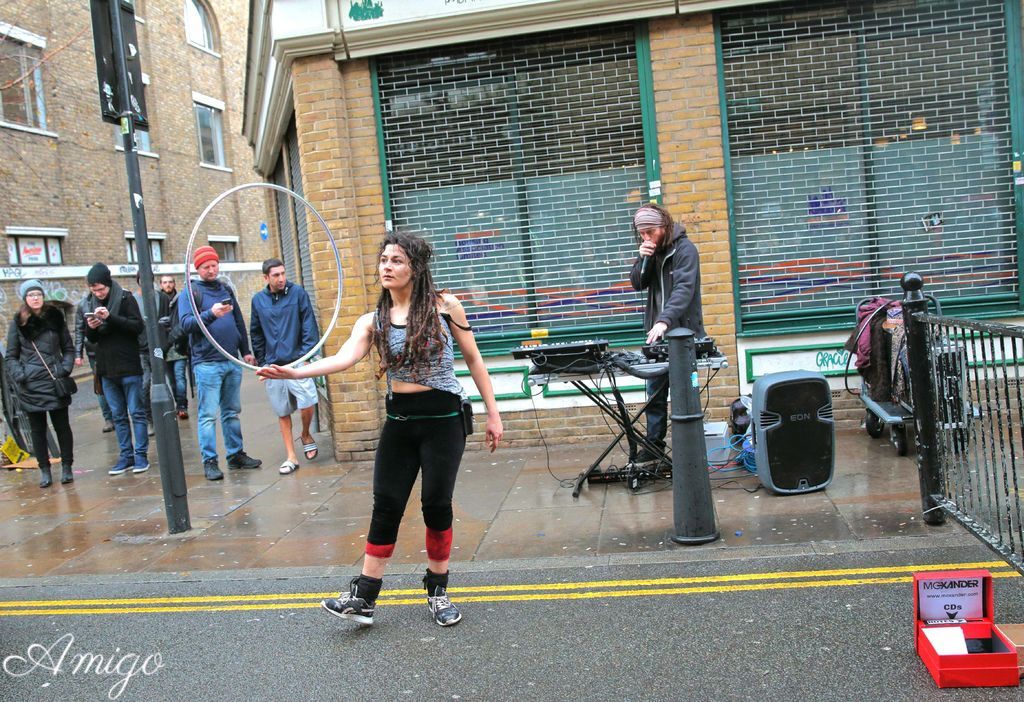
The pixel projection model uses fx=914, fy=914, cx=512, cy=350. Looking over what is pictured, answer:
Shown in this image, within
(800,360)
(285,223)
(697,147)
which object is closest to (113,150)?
(285,223)

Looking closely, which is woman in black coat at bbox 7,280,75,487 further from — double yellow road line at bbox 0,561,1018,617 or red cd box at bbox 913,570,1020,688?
red cd box at bbox 913,570,1020,688

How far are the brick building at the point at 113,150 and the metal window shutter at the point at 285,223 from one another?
127 inches

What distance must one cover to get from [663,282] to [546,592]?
2.75 meters

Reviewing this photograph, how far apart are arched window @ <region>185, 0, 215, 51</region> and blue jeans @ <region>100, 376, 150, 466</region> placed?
2112 centimetres

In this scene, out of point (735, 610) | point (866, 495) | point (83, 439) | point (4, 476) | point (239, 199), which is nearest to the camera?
point (735, 610)

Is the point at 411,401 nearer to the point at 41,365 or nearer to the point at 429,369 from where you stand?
the point at 429,369

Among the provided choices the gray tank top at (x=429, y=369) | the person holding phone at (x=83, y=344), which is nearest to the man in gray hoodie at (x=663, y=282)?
the gray tank top at (x=429, y=369)

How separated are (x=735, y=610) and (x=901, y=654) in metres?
0.83

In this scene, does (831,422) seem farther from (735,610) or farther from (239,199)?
(239,199)

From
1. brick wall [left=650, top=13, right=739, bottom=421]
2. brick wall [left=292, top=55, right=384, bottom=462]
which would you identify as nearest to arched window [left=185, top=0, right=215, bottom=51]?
brick wall [left=292, top=55, right=384, bottom=462]

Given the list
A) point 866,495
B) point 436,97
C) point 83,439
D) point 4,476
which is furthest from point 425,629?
point 83,439

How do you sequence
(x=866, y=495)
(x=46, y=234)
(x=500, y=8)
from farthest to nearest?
1. (x=46, y=234)
2. (x=500, y=8)
3. (x=866, y=495)

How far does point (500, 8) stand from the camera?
8180 mm

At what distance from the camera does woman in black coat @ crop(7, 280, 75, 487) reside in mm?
8781
